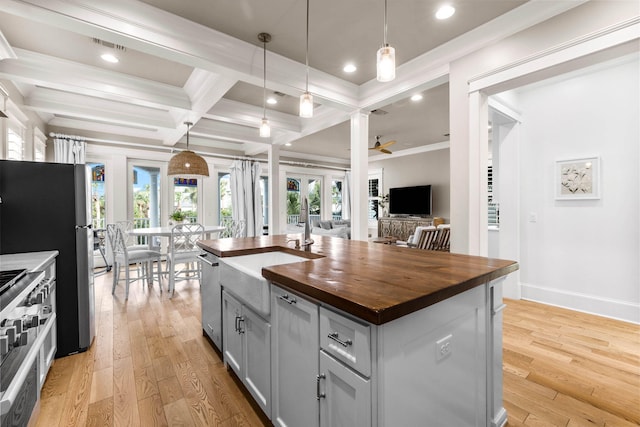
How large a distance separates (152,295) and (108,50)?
296 centimetres

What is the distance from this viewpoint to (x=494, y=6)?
227 cm

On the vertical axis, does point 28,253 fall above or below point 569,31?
below

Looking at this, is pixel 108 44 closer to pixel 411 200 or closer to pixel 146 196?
pixel 146 196

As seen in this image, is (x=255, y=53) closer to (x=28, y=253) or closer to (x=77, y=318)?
(x=28, y=253)

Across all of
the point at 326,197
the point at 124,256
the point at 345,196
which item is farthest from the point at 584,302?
the point at 345,196

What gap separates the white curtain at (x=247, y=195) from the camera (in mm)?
6992

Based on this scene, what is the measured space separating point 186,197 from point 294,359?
20.1 feet

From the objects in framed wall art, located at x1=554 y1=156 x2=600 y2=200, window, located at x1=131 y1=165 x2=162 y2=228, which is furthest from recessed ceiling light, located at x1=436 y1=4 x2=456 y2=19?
window, located at x1=131 y1=165 x2=162 y2=228

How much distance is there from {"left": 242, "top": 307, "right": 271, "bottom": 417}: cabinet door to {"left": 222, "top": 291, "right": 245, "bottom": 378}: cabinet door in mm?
79

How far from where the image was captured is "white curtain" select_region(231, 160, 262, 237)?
6.99 m

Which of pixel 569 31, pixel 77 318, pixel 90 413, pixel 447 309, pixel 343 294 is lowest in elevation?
pixel 90 413

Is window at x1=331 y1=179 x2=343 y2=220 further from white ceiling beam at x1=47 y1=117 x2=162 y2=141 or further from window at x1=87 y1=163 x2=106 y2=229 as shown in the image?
window at x1=87 y1=163 x2=106 y2=229

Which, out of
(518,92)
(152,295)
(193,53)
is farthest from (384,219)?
(193,53)

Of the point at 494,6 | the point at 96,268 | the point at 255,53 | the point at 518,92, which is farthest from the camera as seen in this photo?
the point at 96,268
